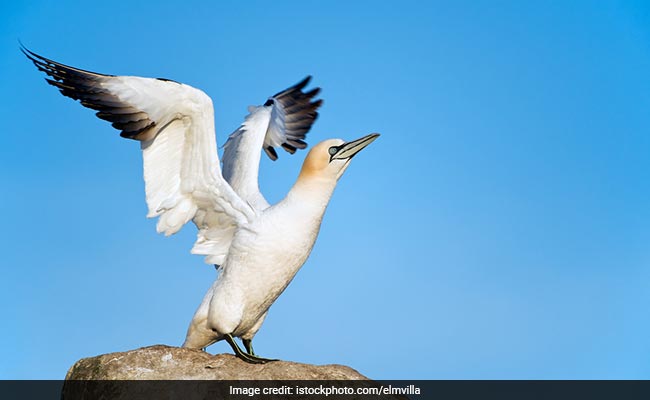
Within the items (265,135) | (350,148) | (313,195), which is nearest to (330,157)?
(350,148)

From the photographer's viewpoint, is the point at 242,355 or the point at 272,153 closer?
the point at 242,355

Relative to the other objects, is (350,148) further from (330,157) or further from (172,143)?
(172,143)

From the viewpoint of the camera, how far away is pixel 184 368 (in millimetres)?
8070

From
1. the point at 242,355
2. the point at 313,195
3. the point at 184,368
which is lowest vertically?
the point at 184,368

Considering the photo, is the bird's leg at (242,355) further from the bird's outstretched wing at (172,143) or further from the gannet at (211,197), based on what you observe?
the bird's outstretched wing at (172,143)

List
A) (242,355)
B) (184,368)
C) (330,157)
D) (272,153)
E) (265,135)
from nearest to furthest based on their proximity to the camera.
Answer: (184,368)
(242,355)
(330,157)
(265,135)
(272,153)

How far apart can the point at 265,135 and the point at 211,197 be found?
3.02 metres

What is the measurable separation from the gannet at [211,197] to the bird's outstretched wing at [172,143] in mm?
11

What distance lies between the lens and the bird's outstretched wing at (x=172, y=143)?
9.02 m

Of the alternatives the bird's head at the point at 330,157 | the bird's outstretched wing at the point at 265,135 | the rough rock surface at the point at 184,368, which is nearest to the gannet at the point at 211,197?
the bird's head at the point at 330,157

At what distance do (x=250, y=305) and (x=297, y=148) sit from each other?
13.5ft

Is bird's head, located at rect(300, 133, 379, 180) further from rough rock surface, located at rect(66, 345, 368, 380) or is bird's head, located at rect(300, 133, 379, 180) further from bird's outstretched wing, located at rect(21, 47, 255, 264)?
rough rock surface, located at rect(66, 345, 368, 380)

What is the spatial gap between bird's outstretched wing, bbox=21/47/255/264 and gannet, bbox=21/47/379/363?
11mm
